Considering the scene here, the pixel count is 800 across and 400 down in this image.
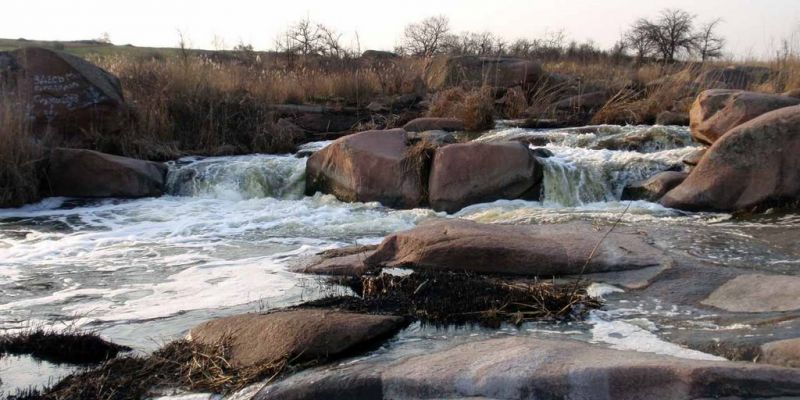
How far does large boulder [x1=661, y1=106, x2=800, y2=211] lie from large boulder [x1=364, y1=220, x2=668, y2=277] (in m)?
2.56

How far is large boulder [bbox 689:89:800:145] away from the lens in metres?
9.44

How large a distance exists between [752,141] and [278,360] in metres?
6.57

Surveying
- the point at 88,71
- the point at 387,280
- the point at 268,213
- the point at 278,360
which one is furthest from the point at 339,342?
the point at 88,71

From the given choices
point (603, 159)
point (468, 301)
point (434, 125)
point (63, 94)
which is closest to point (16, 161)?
point (63, 94)

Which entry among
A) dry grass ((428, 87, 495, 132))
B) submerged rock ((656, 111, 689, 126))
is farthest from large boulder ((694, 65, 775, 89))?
dry grass ((428, 87, 495, 132))

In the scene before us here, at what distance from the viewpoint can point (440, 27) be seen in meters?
32.0

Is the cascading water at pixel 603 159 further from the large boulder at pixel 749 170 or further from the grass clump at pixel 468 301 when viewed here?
the grass clump at pixel 468 301

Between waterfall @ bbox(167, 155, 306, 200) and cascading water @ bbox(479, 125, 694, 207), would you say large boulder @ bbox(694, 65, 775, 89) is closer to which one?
cascading water @ bbox(479, 125, 694, 207)

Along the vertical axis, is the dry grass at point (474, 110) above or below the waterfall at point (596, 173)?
above

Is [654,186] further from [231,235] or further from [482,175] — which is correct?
[231,235]

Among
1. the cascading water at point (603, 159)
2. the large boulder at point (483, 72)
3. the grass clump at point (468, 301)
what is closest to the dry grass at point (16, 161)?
the cascading water at point (603, 159)

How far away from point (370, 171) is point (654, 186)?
3.41 metres

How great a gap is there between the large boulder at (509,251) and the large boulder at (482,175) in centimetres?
303

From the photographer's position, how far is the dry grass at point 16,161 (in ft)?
32.2
